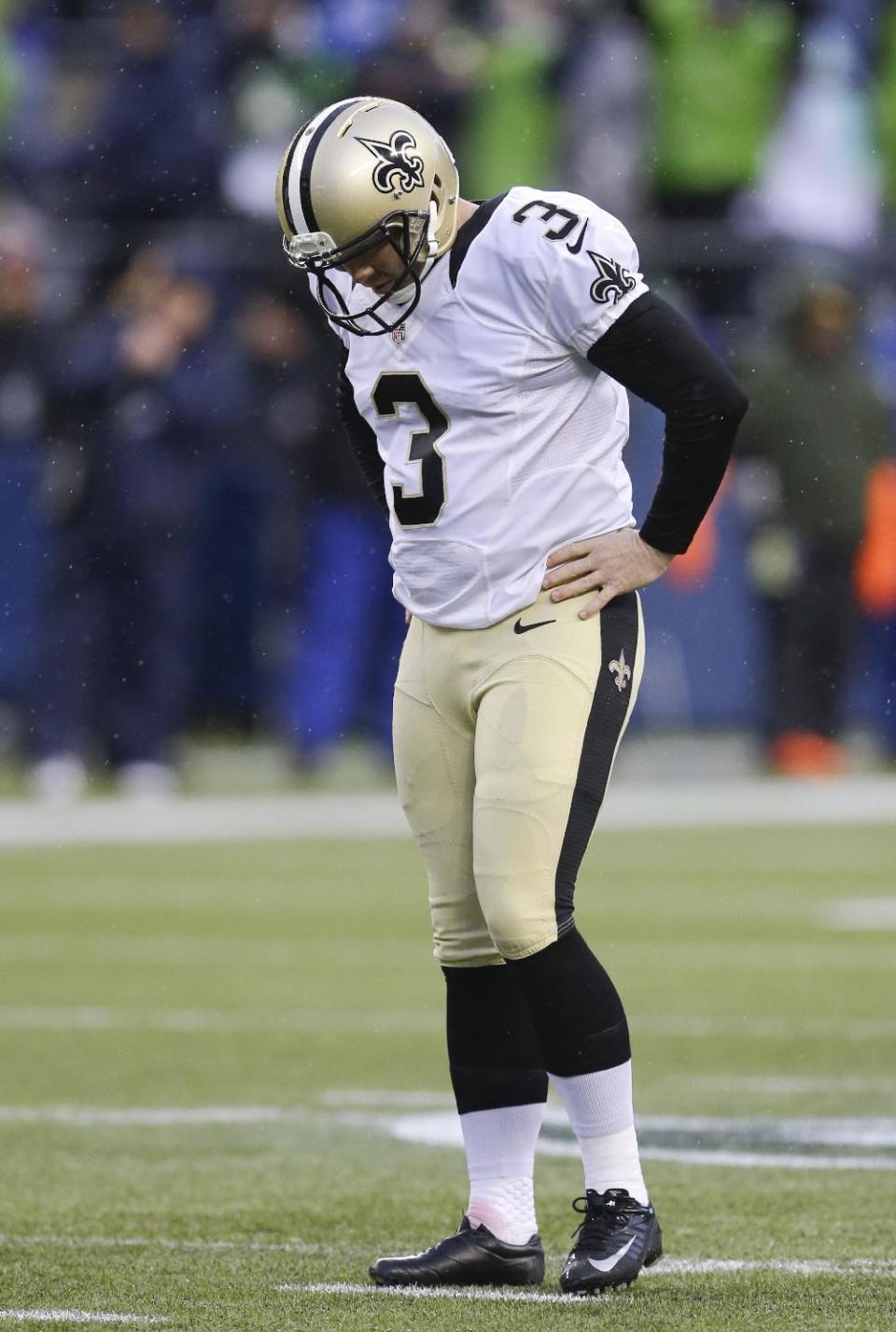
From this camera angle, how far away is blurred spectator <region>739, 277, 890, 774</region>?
42.2 feet

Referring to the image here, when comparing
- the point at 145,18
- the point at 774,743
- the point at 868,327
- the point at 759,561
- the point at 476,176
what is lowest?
the point at 774,743

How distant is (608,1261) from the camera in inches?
161

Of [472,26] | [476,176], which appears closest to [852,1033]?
[476,176]

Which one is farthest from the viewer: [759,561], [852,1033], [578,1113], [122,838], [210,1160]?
[759,561]

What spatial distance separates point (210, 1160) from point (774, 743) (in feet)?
27.5

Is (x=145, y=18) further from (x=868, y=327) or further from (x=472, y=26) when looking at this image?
(x=868, y=327)

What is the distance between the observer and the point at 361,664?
1340 centimetres

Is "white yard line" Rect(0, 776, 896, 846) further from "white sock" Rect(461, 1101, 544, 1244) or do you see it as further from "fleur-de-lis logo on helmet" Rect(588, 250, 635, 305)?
"fleur-de-lis logo on helmet" Rect(588, 250, 635, 305)

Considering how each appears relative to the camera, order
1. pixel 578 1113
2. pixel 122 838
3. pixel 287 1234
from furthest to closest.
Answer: pixel 122 838, pixel 287 1234, pixel 578 1113

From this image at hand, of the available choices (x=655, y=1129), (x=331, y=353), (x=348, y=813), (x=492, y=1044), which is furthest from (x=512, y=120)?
(x=492, y=1044)

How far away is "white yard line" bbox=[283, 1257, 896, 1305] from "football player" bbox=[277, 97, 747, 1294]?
2.0 inches

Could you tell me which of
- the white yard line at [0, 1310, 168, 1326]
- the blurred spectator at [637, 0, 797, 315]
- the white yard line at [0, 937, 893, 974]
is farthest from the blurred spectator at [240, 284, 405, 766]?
the white yard line at [0, 1310, 168, 1326]

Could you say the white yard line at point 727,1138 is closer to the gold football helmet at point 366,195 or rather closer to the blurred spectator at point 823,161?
the gold football helmet at point 366,195

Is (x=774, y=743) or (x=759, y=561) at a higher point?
(x=759, y=561)
